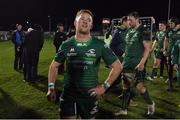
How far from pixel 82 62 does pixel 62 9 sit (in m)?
65.5

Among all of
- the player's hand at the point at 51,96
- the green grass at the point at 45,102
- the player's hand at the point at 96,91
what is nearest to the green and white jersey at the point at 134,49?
the green grass at the point at 45,102

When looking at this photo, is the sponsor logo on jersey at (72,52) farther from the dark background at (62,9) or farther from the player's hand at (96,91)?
the dark background at (62,9)

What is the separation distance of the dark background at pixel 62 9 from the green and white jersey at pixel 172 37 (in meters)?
52.8

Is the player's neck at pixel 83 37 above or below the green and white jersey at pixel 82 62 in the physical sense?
above

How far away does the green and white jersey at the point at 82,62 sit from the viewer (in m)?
5.99

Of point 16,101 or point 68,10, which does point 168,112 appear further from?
point 68,10

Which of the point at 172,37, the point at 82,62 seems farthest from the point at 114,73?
the point at 172,37

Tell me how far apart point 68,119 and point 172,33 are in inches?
325

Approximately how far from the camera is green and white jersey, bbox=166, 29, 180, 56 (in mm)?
13461

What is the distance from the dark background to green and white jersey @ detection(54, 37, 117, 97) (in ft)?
199

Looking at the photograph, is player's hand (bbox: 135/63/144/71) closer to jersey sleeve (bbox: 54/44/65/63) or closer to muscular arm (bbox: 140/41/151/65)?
muscular arm (bbox: 140/41/151/65)

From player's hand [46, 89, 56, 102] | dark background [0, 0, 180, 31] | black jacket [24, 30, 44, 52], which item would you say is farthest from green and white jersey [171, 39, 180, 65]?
dark background [0, 0, 180, 31]

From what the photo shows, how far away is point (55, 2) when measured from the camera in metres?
71.9

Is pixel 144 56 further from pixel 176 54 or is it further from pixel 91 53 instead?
pixel 176 54
